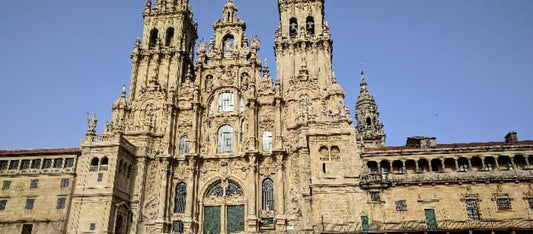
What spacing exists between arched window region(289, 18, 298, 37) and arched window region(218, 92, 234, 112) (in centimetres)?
1122

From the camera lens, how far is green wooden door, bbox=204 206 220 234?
4628 cm

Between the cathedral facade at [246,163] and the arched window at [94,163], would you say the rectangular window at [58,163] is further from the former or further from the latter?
the arched window at [94,163]

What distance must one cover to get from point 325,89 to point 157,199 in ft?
72.0

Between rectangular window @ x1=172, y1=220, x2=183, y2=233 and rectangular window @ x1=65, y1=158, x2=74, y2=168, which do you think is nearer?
rectangular window @ x1=65, y1=158, x2=74, y2=168

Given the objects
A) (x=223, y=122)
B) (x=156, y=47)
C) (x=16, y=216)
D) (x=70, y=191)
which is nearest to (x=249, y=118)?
(x=223, y=122)

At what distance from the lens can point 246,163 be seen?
1897 inches

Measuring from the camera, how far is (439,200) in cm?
3859

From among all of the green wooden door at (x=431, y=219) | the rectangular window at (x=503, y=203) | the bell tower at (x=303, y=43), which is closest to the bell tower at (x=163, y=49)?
the bell tower at (x=303, y=43)

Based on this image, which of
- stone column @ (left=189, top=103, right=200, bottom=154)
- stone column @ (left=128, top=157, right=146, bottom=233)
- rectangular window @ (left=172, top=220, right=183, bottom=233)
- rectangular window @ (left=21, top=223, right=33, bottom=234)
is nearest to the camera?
rectangular window @ (left=21, top=223, right=33, bottom=234)

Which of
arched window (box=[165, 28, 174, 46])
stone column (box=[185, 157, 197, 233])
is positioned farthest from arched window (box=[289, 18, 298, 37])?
stone column (box=[185, 157, 197, 233])

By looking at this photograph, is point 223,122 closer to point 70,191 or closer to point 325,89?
point 325,89

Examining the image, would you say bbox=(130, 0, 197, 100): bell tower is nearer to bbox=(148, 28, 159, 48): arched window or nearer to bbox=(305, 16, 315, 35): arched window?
bbox=(148, 28, 159, 48): arched window

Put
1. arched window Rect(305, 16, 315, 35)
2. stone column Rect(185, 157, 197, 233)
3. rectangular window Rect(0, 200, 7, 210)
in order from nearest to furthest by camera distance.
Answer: rectangular window Rect(0, 200, 7, 210) → stone column Rect(185, 157, 197, 233) → arched window Rect(305, 16, 315, 35)

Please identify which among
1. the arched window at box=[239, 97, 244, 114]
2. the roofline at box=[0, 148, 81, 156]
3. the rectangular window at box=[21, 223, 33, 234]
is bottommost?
the rectangular window at box=[21, 223, 33, 234]
